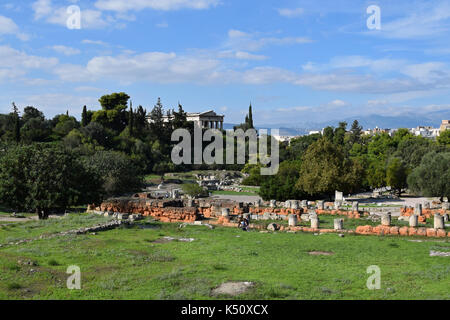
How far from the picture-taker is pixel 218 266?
547 inches

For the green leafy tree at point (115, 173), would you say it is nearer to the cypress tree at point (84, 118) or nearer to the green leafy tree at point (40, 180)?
the green leafy tree at point (40, 180)

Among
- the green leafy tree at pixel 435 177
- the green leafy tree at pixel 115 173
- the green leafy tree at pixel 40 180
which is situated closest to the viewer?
the green leafy tree at pixel 40 180

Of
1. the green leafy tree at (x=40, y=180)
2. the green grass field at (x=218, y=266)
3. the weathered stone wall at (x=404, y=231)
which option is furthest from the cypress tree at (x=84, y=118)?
the weathered stone wall at (x=404, y=231)

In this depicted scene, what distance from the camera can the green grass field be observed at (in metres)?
11.1

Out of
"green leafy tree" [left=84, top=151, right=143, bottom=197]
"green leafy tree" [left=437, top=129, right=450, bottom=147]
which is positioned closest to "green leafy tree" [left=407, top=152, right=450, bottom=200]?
"green leafy tree" [left=84, top=151, right=143, bottom=197]

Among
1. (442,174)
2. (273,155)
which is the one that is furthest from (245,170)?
(442,174)

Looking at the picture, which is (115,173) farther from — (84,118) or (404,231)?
(84,118)

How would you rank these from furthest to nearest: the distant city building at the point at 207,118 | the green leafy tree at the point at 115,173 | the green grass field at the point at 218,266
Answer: the distant city building at the point at 207,118, the green leafy tree at the point at 115,173, the green grass field at the point at 218,266

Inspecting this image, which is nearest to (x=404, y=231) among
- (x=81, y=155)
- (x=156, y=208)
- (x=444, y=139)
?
(x=156, y=208)

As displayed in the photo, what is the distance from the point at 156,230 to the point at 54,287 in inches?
441

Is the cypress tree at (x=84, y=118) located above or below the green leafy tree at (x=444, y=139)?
above

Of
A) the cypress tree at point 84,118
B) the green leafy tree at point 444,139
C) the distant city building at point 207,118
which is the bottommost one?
the green leafy tree at point 444,139

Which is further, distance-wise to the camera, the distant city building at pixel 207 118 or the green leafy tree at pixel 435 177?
the distant city building at pixel 207 118

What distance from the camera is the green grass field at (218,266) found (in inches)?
436
